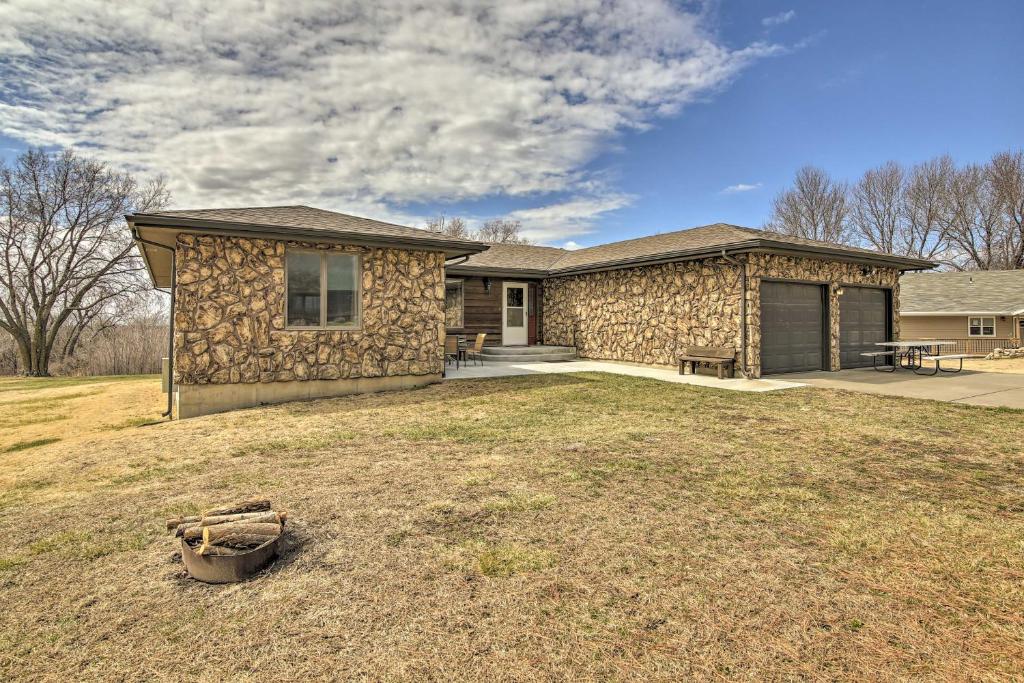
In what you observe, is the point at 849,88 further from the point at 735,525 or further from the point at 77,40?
the point at 77,40

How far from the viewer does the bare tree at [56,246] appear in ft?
68.2

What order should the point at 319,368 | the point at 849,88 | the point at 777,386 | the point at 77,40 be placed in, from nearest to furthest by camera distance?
the point at 319,368
the point at 777,386
the point at 77,40
the point at 849,88

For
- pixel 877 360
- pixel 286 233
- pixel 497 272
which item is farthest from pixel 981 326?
pixel 286 233

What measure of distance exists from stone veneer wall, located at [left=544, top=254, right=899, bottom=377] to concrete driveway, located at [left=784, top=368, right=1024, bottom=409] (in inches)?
46.7

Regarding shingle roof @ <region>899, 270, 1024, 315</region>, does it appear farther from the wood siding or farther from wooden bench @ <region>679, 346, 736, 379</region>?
the wood siding

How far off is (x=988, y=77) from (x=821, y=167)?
12.5 meters

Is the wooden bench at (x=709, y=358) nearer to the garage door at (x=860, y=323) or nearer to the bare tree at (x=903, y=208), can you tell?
the garage door at (x=860, y=323)

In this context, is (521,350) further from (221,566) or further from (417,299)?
(221,566)

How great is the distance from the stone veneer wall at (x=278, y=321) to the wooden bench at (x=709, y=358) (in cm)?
592

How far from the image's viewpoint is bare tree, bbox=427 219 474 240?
1438 inches

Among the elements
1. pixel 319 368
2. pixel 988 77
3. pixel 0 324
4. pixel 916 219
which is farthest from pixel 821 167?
pixel 0 324

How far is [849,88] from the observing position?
17984mm

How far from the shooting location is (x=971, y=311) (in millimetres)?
21641

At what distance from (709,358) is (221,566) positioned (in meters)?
10.6
